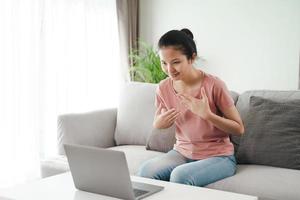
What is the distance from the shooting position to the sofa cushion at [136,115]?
8.70ft

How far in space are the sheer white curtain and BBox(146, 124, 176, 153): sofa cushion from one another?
1.05 m

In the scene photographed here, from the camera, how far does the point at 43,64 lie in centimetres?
309

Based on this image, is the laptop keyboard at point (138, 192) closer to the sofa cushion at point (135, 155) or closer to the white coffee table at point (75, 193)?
the white coffee table at point (75, 193)

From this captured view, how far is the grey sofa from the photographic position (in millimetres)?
1942

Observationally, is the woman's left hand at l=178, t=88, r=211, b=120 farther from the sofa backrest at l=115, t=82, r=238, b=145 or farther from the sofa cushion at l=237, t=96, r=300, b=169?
the sofa backrest at l=115, t=82, r=238, b=145

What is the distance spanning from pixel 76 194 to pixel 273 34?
91.9 inches

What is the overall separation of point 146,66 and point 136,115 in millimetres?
971

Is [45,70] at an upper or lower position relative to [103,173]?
upper

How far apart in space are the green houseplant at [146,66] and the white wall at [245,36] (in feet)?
1.06

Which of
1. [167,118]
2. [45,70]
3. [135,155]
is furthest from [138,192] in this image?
[45,70]

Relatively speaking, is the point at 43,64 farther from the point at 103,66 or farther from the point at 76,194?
the point at 76,194

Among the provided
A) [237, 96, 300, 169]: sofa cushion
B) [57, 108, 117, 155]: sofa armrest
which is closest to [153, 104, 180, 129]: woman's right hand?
[237, 96, 300, 169]: sofa cushion

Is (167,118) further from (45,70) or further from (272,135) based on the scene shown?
(45,70)

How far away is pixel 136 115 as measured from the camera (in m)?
2.68
